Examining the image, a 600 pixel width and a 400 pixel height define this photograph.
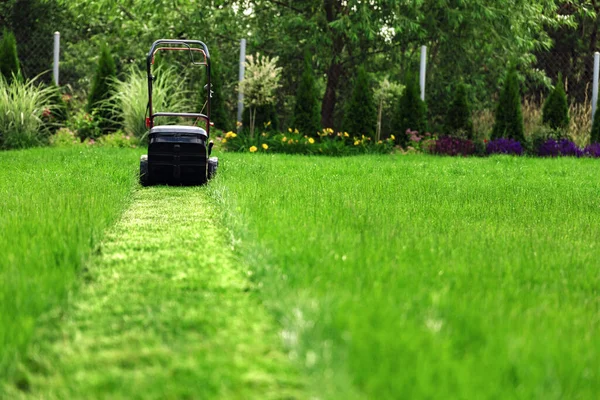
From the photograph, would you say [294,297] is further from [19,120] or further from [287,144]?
[19,120]

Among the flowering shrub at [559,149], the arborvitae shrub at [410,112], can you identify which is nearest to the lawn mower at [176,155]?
the arborvitae shrub at [410,112]

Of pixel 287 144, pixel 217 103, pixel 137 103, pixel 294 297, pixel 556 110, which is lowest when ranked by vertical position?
pixel 294 297

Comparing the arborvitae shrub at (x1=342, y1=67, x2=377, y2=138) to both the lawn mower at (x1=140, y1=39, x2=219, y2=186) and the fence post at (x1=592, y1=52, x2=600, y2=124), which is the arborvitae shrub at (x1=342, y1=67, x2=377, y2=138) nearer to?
the fence post at (x1=592, y1=52, x2=600, y2=124)

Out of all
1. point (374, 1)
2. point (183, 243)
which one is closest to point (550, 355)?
point (183, 243)

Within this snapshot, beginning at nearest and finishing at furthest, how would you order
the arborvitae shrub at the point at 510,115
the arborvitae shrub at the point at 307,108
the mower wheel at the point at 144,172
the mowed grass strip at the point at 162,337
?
the mowed grass strip at the point at 162,337, the mower wheel at the point at 144,172, the arborvitae shrub at the point at 307,108, the arborvitae shrub at the point at 510,115

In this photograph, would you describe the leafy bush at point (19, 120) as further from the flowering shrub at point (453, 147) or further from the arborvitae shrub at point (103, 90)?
the flowering shrub at point (453, 147)

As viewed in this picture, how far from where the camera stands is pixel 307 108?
14.6m

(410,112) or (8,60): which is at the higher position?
(8,60)

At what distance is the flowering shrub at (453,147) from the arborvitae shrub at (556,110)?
2.17m

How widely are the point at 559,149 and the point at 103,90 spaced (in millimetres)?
8519

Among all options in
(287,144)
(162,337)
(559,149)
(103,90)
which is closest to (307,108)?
(287,144)

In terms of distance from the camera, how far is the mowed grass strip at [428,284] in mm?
2266

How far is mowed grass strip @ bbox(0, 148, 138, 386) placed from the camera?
111 inches

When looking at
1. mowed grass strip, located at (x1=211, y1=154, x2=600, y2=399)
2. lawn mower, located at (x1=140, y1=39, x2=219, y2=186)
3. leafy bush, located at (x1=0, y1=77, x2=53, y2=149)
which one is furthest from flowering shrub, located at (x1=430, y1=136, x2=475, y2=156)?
lawn mower, located at (x1=140, y1=39, x2=219, y2=186)
